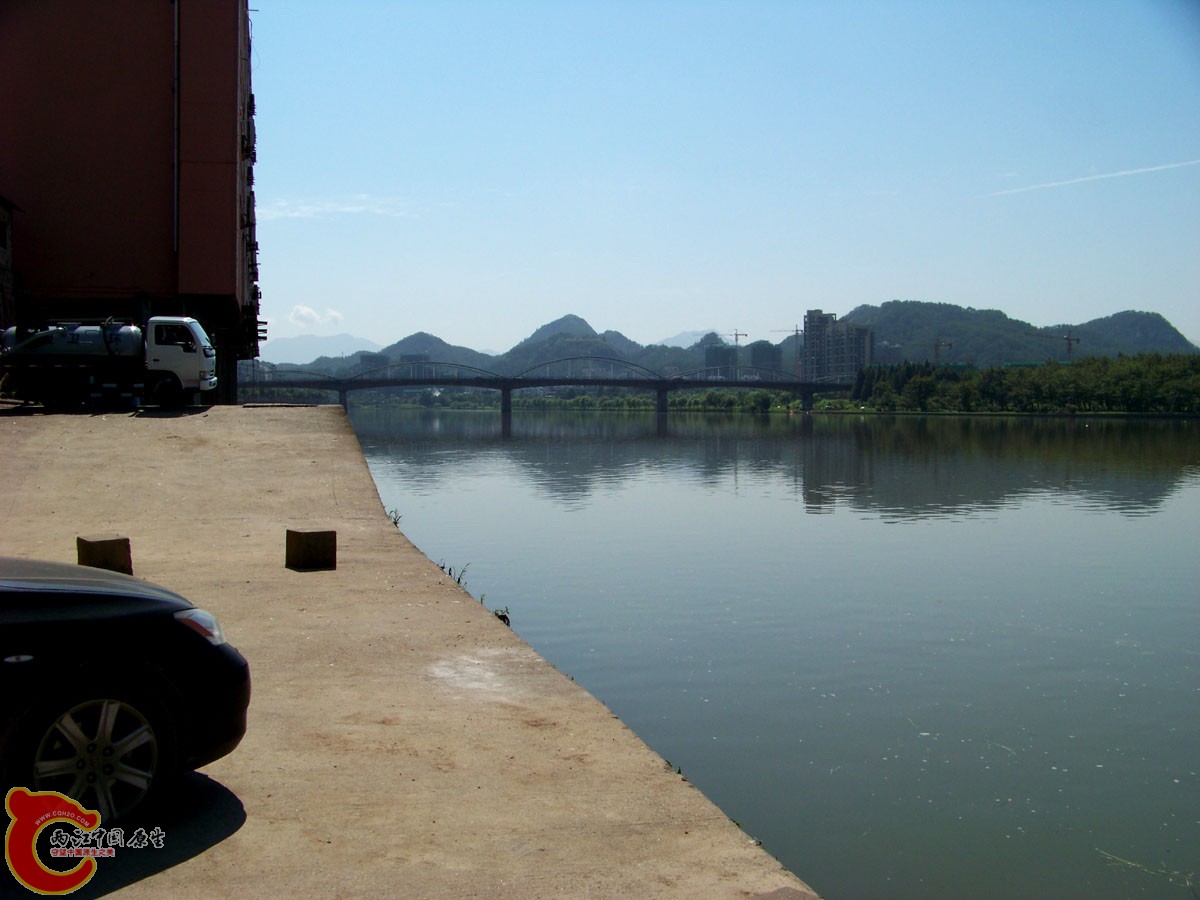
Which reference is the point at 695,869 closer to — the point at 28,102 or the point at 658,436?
the point at 28,102

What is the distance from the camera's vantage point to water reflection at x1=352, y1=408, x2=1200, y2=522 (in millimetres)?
36750

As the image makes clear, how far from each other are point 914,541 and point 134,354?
19.0 m

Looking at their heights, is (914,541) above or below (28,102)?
below

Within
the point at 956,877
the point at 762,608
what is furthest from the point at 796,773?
the point at 762,608

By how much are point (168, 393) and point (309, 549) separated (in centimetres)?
1620

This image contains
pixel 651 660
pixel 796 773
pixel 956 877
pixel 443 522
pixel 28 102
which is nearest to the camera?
pixel 956 877

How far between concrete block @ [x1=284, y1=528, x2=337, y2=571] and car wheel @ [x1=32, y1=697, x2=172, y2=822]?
7.48 metres

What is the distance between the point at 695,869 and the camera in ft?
16.7

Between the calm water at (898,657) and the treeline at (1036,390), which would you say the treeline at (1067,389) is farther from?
the calm water at (898,657)

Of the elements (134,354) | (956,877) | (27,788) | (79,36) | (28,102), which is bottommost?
(956,877)

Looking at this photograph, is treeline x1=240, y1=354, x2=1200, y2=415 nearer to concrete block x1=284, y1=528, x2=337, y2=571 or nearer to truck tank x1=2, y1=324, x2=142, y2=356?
truck tank x1=2, y1=324, x2=142, y2=356

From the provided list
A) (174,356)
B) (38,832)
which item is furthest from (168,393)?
(38,832)

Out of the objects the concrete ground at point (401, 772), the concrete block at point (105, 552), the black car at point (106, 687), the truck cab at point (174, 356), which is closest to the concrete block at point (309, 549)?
the concrete ground at point (401, 772)

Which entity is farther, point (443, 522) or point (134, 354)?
point (443, 522)
